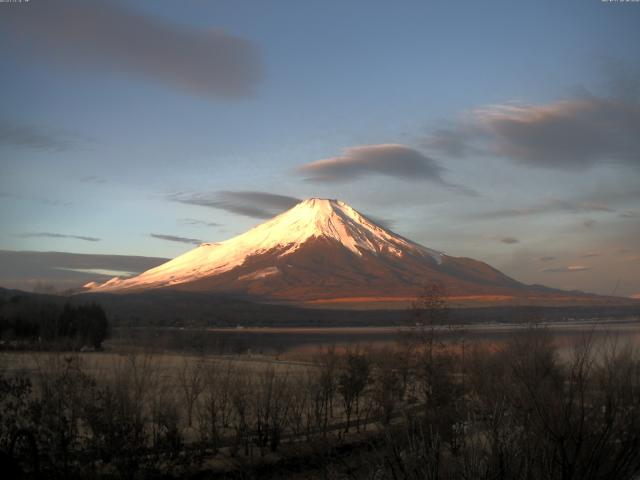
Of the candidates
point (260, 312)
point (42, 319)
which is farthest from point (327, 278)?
point (42, 319)

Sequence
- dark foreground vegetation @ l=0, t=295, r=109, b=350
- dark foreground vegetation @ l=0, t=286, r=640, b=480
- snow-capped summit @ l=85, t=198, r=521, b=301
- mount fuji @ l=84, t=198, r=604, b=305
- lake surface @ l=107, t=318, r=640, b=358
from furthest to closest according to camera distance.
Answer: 1. snow-capped summit @ l=85, t=198, r=521, b=301
2. mount fuji @ l=84, t=198, r=604, b=305
3. dark foreground vegetation @ l=0, t=295, r=109, b=350
4. lake surface @ l=107, t=318, r=640, b=358
5. dark foreground vegetation @ l=0, t=286, r=640, b=480

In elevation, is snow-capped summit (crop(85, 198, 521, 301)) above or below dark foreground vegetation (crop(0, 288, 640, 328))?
above

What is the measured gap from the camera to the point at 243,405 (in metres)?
16.3

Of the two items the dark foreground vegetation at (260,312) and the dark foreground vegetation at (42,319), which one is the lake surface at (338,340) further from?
the dark foreground vegetation at (260,312)

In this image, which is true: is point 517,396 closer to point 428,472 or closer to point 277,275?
point 428,472

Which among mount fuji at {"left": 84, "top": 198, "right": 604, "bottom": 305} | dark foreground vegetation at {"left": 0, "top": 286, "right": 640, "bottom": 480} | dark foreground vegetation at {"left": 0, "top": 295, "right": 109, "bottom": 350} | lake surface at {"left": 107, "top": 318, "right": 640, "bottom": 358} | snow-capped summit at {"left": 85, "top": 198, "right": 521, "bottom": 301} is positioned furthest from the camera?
snow-capped summit at {"left": 85, "top": 198, "right": 521, "bottom": 301}

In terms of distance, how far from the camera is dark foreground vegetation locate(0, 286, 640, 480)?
17.7ft

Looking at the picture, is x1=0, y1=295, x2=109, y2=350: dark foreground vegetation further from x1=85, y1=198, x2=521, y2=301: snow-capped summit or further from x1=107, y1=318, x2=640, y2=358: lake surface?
x1=85, y1=198, x2=521, y2=301: snow-capped summit

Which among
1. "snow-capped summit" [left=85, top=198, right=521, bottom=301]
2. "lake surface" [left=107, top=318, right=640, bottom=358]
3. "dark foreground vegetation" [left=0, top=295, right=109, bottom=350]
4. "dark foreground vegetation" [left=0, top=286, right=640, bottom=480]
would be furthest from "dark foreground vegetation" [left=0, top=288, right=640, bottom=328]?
"dark foreground vegetation" [left=0, top=286, right=640, bottom=480]

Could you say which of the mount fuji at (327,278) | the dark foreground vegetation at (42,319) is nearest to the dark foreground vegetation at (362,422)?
the dark foreground vegetation at (42,319)

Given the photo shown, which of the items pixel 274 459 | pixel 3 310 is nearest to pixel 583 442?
pixel 274 459

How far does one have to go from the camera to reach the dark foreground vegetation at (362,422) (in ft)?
17.7

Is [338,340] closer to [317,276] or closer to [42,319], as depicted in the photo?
[42,319]

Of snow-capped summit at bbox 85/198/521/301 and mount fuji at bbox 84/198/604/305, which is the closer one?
mount fuji at bbox 84/198/604/305
